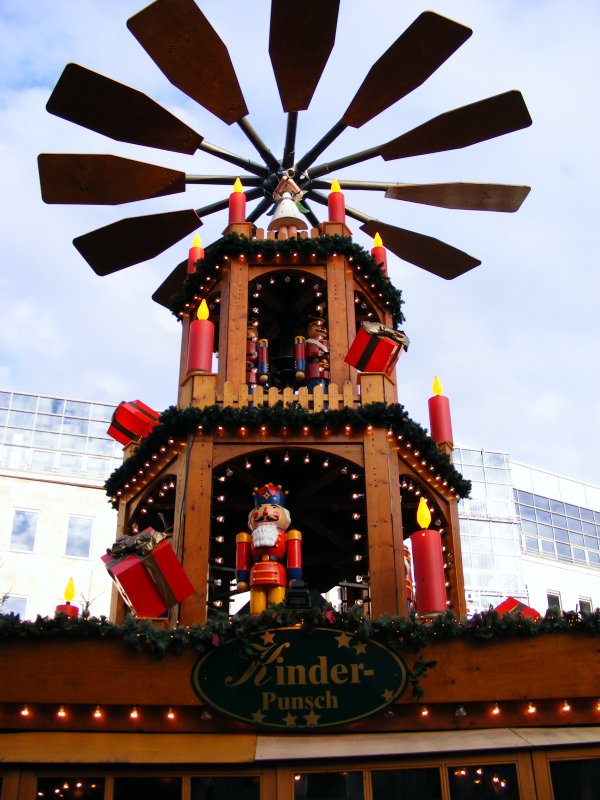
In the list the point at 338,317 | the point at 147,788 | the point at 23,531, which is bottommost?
the point at 147,788

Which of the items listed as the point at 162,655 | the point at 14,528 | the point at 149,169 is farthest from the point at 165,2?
the point at 14,528

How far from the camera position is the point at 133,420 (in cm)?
1667

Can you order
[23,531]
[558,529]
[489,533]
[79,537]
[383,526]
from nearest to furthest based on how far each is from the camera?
[383,526], [23,531], [79,537], [489,533], [558,529]

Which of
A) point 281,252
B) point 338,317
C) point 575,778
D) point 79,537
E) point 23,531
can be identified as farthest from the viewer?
point 79,537

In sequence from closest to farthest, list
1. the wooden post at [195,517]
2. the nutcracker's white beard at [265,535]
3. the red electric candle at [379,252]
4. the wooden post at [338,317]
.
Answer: the wooden post at [195,517] → the nutcracker's white beard at [265,535] → the wooden post at [338,317] → the red electric candle at [379,252]

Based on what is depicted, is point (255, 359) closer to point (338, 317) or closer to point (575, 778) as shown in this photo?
point (338, 317)

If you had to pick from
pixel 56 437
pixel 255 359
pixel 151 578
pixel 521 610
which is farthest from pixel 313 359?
pixel 56 437

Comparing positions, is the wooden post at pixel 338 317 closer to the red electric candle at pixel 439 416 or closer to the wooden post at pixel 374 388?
the wooden post at pixel 374 388

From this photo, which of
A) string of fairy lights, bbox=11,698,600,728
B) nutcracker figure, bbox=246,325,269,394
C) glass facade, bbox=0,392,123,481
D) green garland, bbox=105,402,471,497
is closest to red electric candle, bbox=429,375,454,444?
green garland, bbox=105,402,471,497

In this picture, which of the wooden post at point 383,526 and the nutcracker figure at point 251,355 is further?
the nutcracker figure at point 251,355

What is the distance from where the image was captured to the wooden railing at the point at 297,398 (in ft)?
47.9

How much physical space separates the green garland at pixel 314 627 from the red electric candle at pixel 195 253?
791 centimetres

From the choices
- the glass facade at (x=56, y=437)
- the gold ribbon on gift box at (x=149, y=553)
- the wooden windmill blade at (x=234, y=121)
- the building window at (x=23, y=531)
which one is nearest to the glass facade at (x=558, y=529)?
the glass facade at (x=56, y=437)

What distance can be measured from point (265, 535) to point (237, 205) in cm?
670
